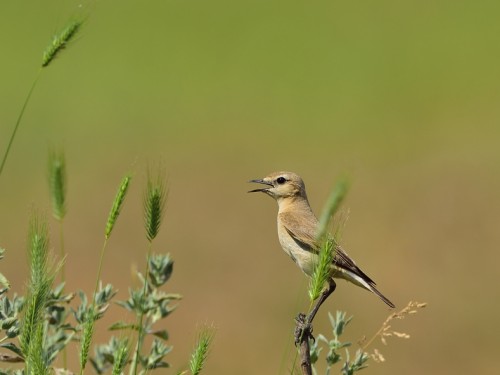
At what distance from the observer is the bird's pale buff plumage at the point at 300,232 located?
5.07 m

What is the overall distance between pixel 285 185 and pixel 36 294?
3.16 meters

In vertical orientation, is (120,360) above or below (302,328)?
below

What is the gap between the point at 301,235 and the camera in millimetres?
5418

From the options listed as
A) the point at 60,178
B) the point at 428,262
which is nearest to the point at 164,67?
the point at 428,262

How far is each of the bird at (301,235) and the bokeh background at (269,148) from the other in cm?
172

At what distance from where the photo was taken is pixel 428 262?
14.5 meters

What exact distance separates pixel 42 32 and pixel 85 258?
504 inches

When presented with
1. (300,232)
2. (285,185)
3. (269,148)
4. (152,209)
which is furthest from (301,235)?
(269,148)

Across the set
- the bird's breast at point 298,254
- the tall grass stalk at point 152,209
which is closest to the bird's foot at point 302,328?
the tall grass stalk at point 152,209

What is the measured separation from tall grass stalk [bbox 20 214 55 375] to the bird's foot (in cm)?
99

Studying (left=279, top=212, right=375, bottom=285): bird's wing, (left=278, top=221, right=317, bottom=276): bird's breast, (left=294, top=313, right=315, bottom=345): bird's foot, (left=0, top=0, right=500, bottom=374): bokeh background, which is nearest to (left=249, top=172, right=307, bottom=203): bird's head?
(left=279, top=212, right=375, bottom=285): bird's wing

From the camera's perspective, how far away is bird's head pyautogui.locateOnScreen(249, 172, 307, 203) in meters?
5.97

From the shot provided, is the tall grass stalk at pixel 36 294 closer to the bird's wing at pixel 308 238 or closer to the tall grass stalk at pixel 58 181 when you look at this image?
the tall grass stalk at pixel 58 181

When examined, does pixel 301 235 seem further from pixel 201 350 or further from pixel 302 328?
pixel 201 350
